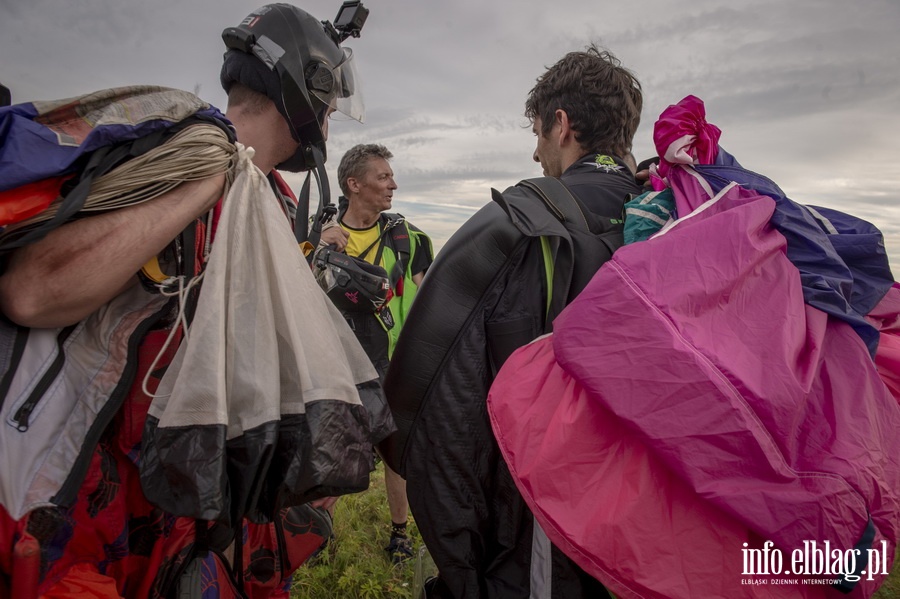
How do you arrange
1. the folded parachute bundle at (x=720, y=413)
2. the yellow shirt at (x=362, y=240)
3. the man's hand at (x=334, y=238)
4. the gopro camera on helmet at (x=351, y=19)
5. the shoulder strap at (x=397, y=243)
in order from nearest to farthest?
1. the folded parachute bundle at (x=720, y=413)
2. the gopro camera on helmet at (x=351, y=19)
3. the man's hand at (x=334, y=238)
4. the shoulder strap at (x=397, y=243)
5. the yellow shirt at (x=362, y=240)

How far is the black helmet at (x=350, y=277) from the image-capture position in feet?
12.3

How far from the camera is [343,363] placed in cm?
127

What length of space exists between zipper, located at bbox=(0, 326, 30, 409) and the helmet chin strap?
889mm

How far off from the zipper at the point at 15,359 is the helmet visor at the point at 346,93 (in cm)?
117

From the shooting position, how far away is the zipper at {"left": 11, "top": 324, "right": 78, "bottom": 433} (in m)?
1.11

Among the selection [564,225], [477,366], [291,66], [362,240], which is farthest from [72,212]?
[362,240]

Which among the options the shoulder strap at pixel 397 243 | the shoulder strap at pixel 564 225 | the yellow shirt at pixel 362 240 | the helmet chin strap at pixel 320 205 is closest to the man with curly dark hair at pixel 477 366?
the shoulder strap at pixel 564 225

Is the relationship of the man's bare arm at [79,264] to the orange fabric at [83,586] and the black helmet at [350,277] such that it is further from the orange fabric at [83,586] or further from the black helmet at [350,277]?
the black helmet at [350,277]

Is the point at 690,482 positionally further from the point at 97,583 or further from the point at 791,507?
the point at 97,583

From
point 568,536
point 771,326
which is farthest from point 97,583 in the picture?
point 771,326

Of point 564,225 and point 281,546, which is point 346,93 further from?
point 281,546

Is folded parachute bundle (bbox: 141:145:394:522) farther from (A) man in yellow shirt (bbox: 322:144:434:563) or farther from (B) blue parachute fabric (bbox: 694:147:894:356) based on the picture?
(A) man in yellow shirt (bbox: 322:144:434:563)

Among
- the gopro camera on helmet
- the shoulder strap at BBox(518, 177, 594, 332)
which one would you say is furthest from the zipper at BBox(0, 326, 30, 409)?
the gopro camera on helmet

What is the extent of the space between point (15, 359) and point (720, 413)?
4.91 ft
